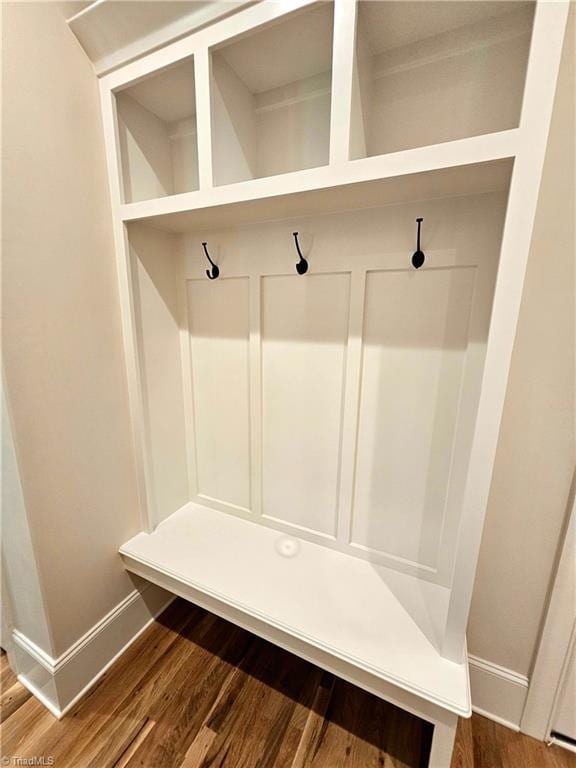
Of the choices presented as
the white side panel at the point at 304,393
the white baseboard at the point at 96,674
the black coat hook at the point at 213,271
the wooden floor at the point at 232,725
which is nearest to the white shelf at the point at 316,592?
the white side panel at the point at 304,393

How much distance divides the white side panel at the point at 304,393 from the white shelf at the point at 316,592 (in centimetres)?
16

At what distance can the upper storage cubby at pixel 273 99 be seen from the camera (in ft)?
3.17

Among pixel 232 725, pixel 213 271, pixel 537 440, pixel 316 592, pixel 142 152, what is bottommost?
pixel 232 725

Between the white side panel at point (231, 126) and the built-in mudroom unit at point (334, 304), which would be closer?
the built-in mudroom unit at point (334, 304)

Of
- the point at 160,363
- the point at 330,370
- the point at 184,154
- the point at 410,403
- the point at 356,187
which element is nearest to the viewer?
the point at 356,187

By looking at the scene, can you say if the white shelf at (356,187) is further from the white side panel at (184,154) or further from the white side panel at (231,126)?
the white side panel at (184,154)

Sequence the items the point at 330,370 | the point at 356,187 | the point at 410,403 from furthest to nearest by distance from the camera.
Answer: the point at 330,370
the point at 410,403
the point at 356,187

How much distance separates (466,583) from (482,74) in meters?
1.36

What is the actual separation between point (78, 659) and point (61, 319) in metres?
1.26

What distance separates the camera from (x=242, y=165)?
3.87 ft

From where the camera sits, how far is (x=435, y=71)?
3.13ft

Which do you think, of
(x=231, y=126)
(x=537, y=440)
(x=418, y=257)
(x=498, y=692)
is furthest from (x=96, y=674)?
(x=231, y=126)

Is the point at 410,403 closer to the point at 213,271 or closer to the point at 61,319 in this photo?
the point at 213,271

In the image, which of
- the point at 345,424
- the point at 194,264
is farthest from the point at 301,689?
the point at 194,264
